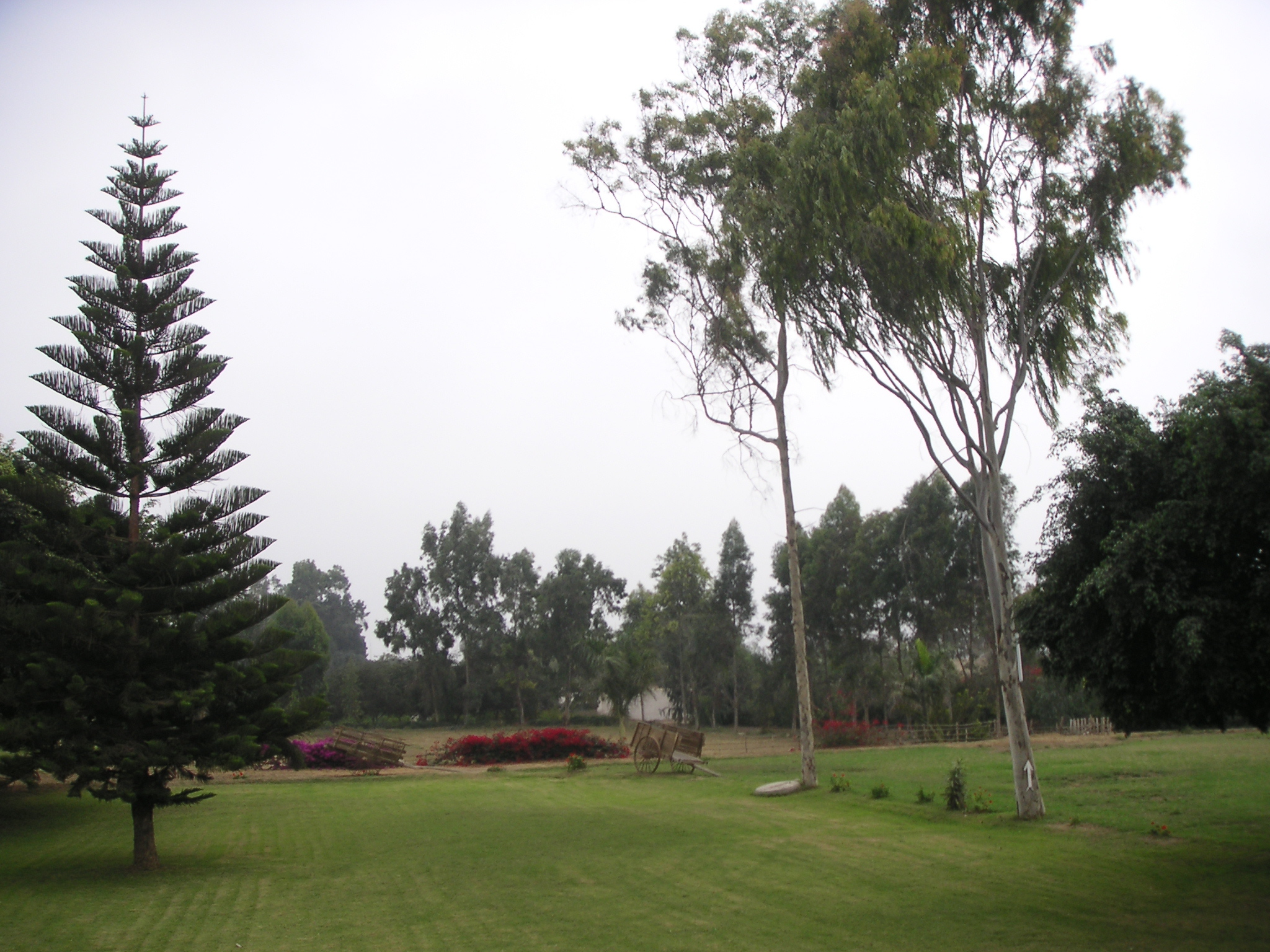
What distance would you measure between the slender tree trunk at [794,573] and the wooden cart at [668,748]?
140 inches

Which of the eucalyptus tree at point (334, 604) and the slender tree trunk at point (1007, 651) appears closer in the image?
the slender tree trunk at point (1007, 651)

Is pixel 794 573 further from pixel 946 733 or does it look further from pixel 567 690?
pixel 567 690

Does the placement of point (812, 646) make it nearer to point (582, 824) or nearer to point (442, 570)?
point (442, 570)

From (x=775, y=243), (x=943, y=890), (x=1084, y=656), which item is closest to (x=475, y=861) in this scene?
(x=943, y=890)

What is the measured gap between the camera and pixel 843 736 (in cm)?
3170

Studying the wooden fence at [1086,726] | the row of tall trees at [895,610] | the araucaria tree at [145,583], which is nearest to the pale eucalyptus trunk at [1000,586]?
the araucaria tree at [145,583]

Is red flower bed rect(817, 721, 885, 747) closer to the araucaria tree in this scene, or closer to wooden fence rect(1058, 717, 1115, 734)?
wooden fence rect(1058, 717, 1115, 734)

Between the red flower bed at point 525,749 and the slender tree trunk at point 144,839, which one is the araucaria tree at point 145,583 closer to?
the slender tree trunk at point 144,839

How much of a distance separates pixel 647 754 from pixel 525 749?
697 centimetres

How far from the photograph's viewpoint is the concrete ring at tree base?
51.3 ft

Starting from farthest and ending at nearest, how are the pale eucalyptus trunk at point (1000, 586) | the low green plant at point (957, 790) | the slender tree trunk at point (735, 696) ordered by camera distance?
the slender tree trunk at point (735, 696)
the low green plant at point (957, 790)
the pale eucalyptus trunk at point (1000, 586)

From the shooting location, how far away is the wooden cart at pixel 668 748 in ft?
69.2

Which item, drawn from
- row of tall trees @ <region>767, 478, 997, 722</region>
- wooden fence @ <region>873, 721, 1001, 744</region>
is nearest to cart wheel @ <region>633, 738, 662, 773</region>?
wooden fence @ <region>873, 721, 1001, 744</region>

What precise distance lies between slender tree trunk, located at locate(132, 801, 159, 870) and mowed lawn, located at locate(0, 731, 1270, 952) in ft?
0.67
